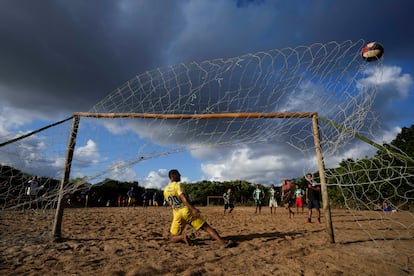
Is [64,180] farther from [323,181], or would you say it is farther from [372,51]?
[372,51]

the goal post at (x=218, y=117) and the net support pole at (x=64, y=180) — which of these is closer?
the goal post at (x=218, y=117)

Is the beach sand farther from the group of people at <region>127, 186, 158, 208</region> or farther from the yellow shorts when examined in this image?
the group of people at <region>127, 186, 158, 208</region>

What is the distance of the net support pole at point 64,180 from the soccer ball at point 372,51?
607cm

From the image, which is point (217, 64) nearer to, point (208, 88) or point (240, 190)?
point (208, 88)

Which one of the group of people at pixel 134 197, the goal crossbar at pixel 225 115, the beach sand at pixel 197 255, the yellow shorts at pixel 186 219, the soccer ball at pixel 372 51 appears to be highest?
the soccer ball at pixel 372 51

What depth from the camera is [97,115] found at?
5711 millimetres

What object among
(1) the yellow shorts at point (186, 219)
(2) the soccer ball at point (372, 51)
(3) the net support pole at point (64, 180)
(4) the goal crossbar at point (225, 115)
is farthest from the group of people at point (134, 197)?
(2) the soccer ball at point (372, 51)

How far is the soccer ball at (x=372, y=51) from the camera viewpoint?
14.8 ft

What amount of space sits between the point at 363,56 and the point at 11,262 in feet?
21.9

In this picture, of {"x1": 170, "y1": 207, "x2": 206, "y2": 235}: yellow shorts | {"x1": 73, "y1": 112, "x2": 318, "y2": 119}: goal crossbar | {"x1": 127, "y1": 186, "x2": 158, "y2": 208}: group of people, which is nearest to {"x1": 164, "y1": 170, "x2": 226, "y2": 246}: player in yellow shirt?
{"x1": 170, "y1": 207, "x2": 206, "y2": 235}: yellow shorts

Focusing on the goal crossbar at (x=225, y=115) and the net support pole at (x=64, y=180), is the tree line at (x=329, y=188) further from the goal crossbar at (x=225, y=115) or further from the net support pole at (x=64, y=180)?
the goal crossbar at (x=225, y=115)

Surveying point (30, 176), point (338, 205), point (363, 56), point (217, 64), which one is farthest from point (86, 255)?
point (338, 205)

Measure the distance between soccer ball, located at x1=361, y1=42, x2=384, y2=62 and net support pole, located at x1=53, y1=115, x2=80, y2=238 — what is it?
6.07 m

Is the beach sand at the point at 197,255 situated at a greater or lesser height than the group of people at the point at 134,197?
lesser
